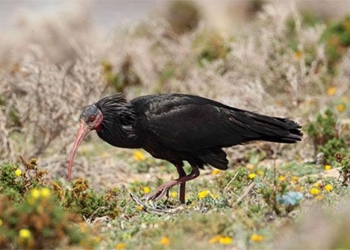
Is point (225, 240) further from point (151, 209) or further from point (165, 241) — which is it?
point (151, 209)

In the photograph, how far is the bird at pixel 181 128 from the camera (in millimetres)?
8742

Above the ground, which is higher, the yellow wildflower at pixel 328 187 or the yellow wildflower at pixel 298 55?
the yellow wildflower at pixel 298 55

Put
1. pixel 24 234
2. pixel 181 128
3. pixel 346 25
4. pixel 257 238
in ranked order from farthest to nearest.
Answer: pixel 346 25 < pixel 181 128 < pixel 257 238 < pixel 24 234

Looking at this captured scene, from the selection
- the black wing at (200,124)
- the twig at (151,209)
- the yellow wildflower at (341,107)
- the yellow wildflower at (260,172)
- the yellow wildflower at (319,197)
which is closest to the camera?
the yellow wildflower at (319,197)

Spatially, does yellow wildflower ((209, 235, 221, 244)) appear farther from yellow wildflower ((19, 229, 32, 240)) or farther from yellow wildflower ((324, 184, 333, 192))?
yellow wildflower ((324, 184, 333, 192))

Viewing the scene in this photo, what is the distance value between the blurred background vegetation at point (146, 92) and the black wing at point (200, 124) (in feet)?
1.33

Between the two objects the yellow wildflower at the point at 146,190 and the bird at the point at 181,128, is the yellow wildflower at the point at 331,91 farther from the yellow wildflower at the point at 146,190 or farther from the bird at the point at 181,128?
the bird at the point at 181,128

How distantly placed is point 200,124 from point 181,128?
0.20 m

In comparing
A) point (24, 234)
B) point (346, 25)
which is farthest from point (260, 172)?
point (346, 25)

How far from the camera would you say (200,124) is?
8.84m

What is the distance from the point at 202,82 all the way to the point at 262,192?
7.42m

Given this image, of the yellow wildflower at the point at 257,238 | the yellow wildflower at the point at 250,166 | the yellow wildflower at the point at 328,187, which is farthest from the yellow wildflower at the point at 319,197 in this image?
the yellow wildflower at the point at 250,166

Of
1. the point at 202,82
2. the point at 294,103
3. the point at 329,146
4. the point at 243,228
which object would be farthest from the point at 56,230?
the point at 202,82

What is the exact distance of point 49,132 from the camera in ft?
39.7
